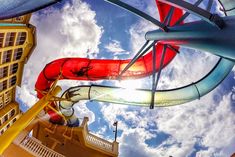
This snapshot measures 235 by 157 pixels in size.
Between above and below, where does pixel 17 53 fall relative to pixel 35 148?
above

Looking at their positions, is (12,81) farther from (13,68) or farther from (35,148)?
(35,148)

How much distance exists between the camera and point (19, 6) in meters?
3.56

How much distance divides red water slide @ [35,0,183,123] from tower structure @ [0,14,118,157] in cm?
309

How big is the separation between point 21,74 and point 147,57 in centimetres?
3183

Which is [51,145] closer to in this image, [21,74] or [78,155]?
[78,155]

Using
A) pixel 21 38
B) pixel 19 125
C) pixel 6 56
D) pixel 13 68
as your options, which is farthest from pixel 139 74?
pixel 13 68

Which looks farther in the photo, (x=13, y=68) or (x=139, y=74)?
(x=13, y=68)

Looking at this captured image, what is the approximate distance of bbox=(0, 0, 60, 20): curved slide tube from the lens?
3.26 meters

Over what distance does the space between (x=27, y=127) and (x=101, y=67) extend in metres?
6.80

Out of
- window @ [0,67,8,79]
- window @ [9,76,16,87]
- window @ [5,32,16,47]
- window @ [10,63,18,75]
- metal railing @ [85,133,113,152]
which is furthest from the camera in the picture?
window @ [9,76,16,87]

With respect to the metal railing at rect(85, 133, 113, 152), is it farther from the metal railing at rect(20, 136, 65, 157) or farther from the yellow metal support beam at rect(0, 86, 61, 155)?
the yellow metal support beam at rect(0, 86, 61, 155)

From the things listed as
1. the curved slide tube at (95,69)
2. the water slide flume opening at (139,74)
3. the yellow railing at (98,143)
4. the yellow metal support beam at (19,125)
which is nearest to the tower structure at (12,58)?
the curved slide tube at (95,69)

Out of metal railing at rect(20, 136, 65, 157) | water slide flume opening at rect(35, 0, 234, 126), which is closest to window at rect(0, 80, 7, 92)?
water slide flume opening at rect(35, 0, 234, 126)

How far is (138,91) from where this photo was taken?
1093cm
